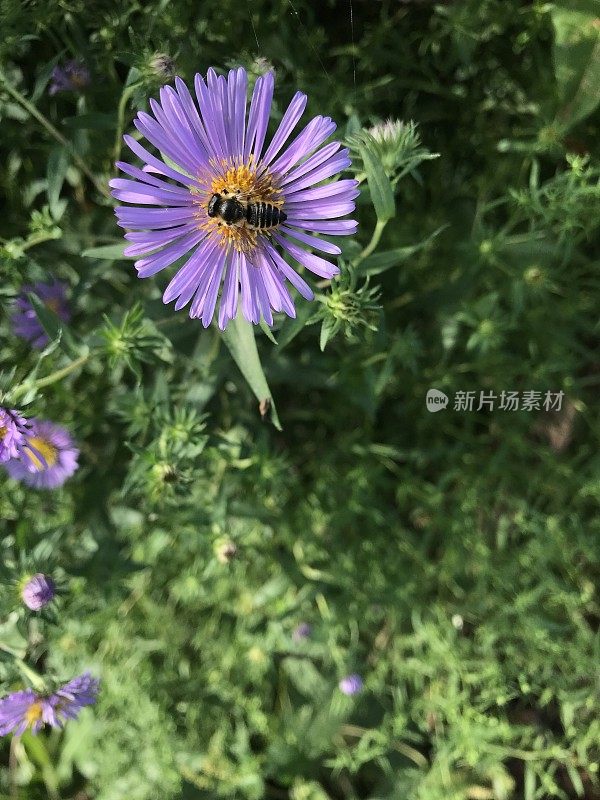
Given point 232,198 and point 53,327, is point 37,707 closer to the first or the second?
point 53,327

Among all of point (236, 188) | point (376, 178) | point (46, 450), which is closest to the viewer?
point (376, 178)

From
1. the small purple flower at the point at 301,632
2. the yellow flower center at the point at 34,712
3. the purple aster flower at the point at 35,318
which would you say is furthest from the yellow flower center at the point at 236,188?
the small purple flower at the point at 301,632

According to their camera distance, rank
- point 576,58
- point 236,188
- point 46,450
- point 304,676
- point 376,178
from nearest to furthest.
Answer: point 376,178, point 236,188, point 576,58, point 46,450, point 304,676

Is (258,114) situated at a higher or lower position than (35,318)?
higher

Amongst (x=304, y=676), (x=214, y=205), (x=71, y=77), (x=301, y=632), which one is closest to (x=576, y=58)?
(x=214, y=205)

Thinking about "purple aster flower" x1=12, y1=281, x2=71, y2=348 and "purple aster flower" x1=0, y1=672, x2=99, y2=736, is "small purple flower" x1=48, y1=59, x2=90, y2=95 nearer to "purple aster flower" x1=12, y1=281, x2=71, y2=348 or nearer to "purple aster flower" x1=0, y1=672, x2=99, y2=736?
"purple aster flower" x1=12, y1=281, x2=71, y2=348

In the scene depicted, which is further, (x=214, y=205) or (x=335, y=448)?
(x=335, y=448)
